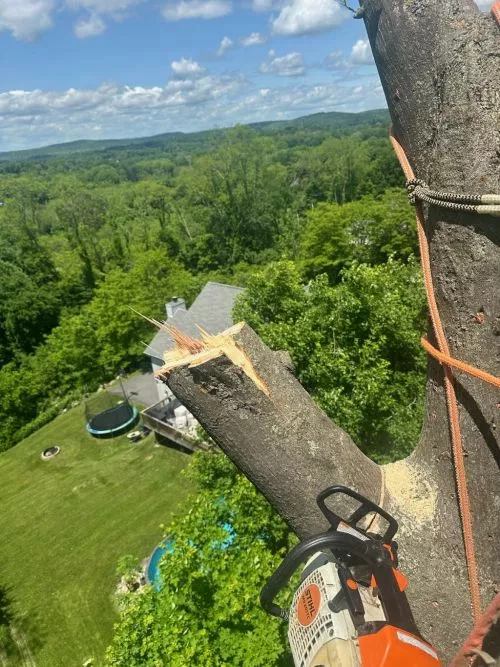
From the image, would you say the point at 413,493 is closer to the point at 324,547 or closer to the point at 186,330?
the point at 324,547

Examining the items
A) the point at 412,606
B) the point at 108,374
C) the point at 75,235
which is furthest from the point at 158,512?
the point at 75,235

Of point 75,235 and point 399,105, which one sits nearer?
point 399,105

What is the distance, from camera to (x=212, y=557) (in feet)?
19.8

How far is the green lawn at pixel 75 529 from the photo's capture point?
13.3 metres

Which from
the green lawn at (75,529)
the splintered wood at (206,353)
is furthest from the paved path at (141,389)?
the splintered wood at (206,353)

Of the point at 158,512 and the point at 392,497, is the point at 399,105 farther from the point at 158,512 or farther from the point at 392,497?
the point at 158,512

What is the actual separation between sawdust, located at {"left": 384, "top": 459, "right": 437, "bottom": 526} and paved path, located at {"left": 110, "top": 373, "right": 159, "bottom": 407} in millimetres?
24442

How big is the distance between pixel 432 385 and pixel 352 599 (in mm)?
1086

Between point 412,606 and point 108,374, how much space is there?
1155 inches

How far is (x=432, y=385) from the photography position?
2.28 m

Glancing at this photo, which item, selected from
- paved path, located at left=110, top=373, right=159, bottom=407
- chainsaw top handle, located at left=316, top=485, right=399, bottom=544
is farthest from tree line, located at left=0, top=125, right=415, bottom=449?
chainsaw top handle, located at left=316, top=485, right=399, bottom=544

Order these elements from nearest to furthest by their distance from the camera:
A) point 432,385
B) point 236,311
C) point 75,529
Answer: point 432,385 < point 236,311 < point 75,529

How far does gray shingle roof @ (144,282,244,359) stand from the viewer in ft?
68.9

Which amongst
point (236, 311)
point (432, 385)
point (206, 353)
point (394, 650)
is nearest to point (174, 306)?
point (236, 311)
